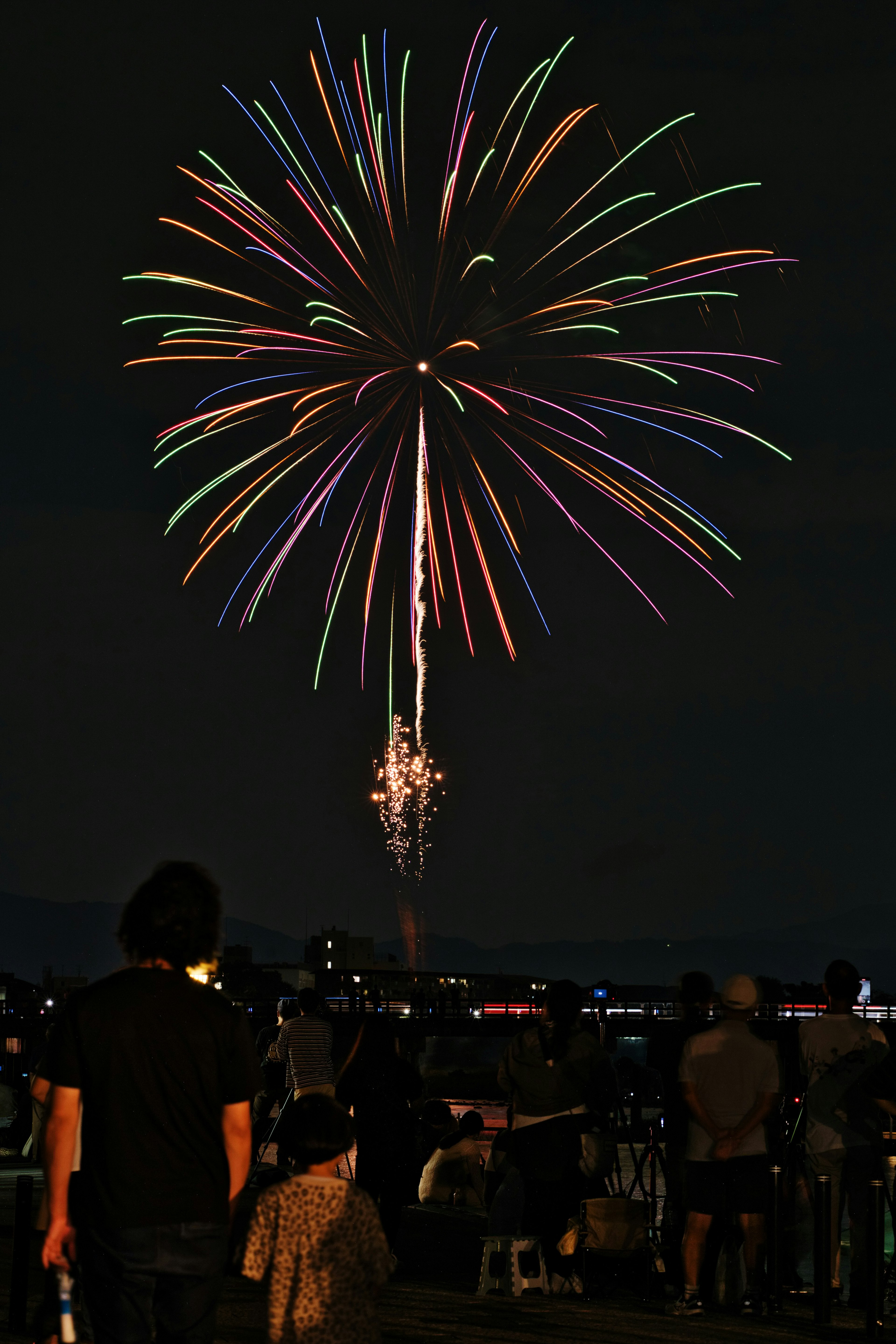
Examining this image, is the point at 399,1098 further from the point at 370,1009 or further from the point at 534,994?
the point at 534,994

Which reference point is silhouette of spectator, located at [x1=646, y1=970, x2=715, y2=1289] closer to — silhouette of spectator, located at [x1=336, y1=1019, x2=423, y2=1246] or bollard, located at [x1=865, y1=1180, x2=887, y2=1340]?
bollard, located at [x1=865, y1=1180, x2=887, y2=1340]

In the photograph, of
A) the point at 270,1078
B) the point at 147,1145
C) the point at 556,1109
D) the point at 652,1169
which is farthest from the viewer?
the point at 270,1078

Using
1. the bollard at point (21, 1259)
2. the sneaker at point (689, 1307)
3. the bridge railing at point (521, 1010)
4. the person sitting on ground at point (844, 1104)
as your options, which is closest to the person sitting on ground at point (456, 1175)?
the person sitting on ground at point (844, 1104)

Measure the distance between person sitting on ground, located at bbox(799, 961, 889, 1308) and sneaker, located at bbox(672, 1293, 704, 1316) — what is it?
1189 millimetres

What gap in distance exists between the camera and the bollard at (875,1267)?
844 centimetres

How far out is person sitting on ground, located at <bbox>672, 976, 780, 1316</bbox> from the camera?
8.95 m

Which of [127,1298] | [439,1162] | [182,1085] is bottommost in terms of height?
[439,1162]

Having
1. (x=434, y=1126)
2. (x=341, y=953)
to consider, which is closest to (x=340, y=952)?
(x=341, y=953)

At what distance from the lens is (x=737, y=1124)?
897 cm

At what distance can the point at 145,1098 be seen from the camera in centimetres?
470

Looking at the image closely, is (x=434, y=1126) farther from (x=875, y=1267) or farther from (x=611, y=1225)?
(x=875, y=1267)

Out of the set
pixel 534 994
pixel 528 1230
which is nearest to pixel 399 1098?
pixel 528 1230

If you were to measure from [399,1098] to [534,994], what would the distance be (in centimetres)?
9041

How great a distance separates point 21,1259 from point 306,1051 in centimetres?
366
